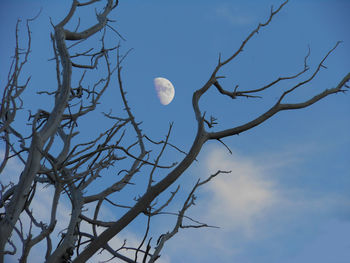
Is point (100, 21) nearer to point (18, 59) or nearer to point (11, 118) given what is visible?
point (18, 59)

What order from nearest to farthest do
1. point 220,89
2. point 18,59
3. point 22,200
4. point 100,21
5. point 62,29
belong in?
1. point 220,89
2. point 22,200
3. point 18,59
4. point 62,29
5. point 100,21

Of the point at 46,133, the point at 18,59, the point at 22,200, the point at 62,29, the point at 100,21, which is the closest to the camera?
the point at 22,200

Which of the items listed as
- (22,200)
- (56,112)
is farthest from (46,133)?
(22,200)

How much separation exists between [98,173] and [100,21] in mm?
1733

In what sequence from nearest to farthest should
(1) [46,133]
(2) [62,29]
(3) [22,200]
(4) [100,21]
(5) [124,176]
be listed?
1. (3) [22,200]
2. (1) [46,133]
3. (2) [62,29]
4. (5) [124,176]
5. (4) [100,21]

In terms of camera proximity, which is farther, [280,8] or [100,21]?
[100,21]

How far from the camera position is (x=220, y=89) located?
2445mm

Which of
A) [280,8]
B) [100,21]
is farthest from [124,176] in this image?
[280,8]

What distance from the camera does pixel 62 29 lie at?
3568 mm

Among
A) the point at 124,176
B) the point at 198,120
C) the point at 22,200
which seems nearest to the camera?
the point at 198,120

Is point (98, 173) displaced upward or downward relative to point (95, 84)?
downward

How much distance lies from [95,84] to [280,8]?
6.89 feet

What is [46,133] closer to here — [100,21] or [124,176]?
[124,176]

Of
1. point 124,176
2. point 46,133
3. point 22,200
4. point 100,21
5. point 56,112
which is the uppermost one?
point 100,21
